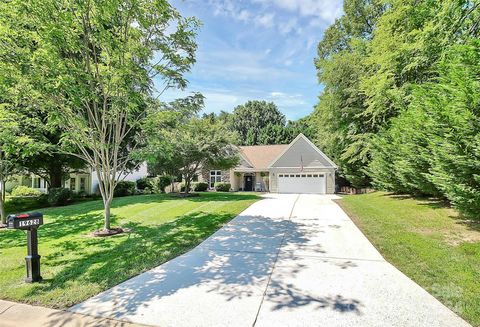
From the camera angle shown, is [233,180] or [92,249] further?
[233,180]

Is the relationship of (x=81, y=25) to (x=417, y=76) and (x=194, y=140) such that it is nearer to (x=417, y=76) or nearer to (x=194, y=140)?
(x=194, y=140)

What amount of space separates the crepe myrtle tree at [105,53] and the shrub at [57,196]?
485 inches

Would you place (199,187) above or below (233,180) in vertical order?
below

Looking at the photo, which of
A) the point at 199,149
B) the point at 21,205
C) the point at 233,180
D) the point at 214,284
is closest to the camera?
the point at 214,284

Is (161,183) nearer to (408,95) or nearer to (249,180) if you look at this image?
(249,180)

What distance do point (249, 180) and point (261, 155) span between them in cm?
320

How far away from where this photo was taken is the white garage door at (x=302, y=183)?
26219 millimetres

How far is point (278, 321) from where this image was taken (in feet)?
12.2

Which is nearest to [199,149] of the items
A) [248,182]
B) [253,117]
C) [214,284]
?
[214,284]

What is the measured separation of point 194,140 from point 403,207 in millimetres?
12353

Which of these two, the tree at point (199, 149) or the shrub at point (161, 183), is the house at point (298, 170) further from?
the tree at point (199, 149)

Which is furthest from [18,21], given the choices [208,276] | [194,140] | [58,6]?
[194,140]

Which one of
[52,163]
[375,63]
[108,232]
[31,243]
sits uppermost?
[375,63]

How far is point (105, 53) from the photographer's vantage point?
803cm
